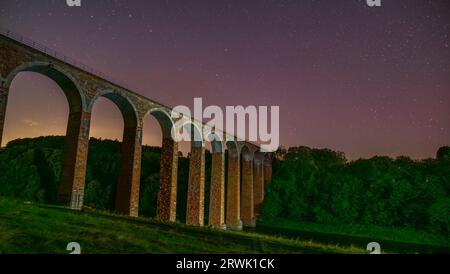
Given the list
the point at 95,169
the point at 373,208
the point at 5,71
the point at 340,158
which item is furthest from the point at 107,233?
the point at 340,158

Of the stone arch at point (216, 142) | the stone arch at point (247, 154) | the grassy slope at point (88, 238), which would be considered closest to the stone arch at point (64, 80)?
the grassy slope at point (88, 238)

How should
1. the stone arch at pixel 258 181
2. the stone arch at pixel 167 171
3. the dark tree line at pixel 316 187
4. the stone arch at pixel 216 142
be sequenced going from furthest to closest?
the stone arch at pixel 258 181
the dark tree line at pixel 316 187
the stone arch at pixel 216 142
the stone arch at pixel 167 171

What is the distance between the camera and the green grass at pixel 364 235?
2816 cm

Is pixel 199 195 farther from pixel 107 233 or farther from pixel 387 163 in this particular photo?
pixel 387 163

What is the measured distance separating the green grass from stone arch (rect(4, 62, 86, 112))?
895 inches

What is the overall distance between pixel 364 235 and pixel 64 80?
28538 mm

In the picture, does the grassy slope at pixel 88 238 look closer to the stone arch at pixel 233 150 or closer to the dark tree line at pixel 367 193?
the stone arch at pixel 233 150

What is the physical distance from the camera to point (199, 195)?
25.3 meters

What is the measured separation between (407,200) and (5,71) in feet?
111

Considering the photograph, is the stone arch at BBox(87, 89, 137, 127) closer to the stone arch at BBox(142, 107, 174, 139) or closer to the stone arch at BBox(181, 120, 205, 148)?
the stone arch at BBox(142, 107, 174, 139)

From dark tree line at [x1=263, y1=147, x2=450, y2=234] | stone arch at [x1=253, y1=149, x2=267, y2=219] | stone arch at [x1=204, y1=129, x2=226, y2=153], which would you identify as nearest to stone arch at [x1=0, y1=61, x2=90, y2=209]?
stone arch at [x1=204, y1=129, x2=226, y2=153]

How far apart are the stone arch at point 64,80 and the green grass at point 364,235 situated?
2274 centimetres

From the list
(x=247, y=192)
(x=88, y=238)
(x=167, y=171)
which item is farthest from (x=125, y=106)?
(x=247, y=192)
